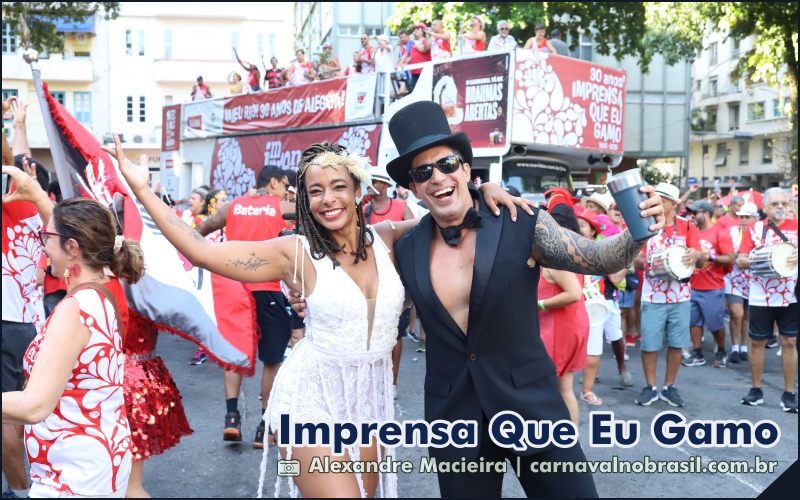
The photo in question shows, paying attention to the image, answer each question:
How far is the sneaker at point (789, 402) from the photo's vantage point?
6.83 meters

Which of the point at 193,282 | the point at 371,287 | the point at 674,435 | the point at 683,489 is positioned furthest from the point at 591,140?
the point at 371,287

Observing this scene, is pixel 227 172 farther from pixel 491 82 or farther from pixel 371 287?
pixel 371 287

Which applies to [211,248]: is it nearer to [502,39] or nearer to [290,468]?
[290,468]

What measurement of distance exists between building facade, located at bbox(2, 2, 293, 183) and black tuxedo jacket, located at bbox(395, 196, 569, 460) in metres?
41.8

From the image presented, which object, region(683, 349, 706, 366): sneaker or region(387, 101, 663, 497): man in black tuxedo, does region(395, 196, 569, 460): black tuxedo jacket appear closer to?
region(387, 101, 663, 497): man in black tuxedo

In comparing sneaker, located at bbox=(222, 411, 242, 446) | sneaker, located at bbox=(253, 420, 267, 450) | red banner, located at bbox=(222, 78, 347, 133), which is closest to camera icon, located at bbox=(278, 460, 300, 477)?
sneaker, located at bbox=(253, 420, 267, 450)

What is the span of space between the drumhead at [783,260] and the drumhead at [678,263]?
2.96 feet

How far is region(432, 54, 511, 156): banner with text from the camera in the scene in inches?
434

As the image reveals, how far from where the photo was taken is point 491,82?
11.1 meters

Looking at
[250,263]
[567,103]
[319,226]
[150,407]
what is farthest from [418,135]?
[567,103]

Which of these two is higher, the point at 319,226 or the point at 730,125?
the point at 730,125

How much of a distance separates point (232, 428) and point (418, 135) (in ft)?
11.3

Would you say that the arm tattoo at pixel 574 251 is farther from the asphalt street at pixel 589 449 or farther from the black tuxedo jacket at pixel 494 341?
the asphalt street at pixel 589 449

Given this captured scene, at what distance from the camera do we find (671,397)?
276 inches
